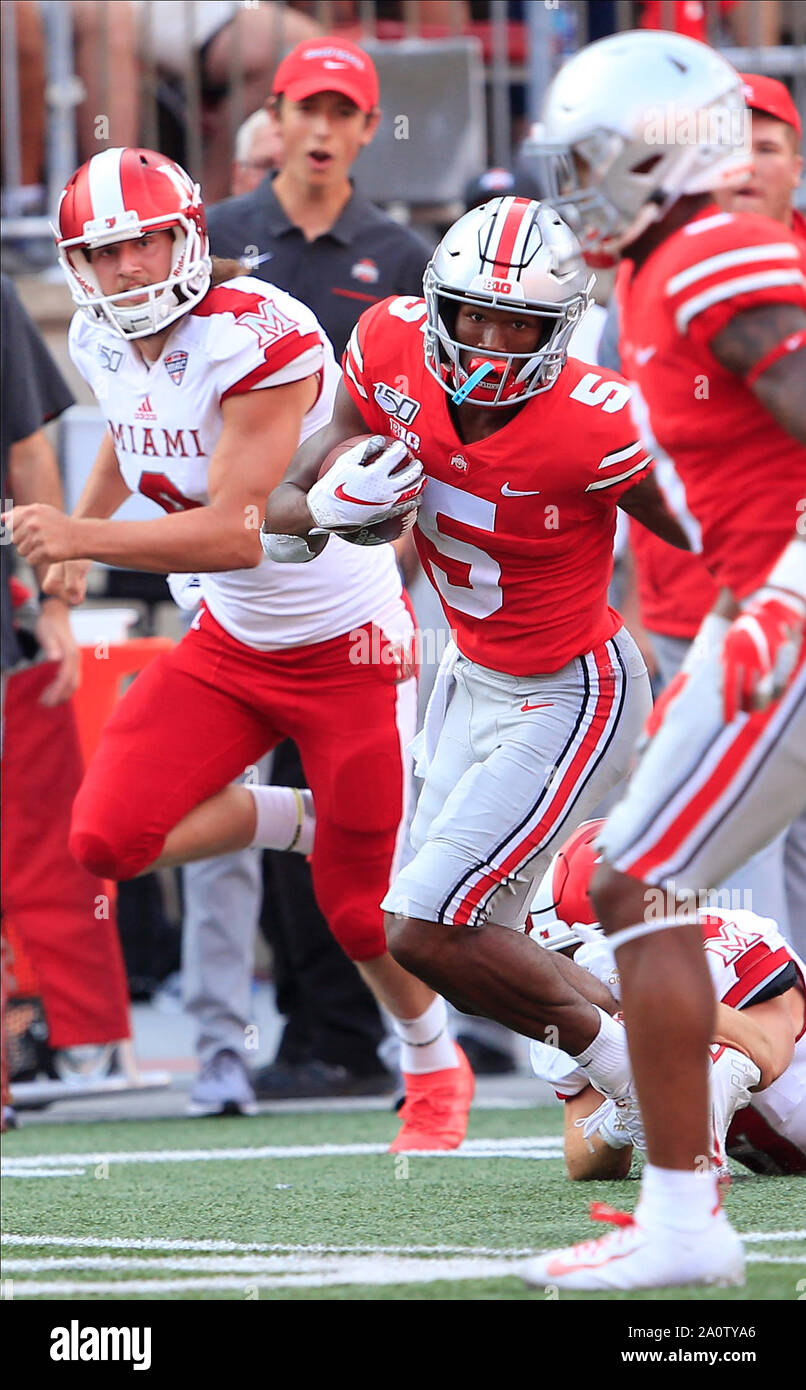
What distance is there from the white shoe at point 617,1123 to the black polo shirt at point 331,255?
2.38 m

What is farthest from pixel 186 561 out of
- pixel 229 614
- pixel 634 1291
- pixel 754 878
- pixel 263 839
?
pixel 634 1291

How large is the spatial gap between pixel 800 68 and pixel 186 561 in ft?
14.8

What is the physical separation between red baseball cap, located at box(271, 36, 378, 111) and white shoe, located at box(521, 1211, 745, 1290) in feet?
12.0

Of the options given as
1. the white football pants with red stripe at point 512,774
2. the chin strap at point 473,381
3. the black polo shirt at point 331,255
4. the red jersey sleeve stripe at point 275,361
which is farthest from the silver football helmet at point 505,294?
the black polo shirt at point 331,255

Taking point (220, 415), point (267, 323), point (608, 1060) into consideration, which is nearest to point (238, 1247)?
point (608, 1060)

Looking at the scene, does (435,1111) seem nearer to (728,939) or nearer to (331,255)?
(728,939)

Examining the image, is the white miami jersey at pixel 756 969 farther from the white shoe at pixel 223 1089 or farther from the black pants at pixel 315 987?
the black pants at pixel 315 987

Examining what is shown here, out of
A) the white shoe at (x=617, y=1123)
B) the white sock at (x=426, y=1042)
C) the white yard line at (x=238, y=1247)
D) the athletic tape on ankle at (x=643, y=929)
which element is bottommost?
the white sock at (x=426, y=1042)

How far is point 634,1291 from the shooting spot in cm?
260

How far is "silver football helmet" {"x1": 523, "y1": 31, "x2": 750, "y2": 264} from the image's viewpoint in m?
2.60

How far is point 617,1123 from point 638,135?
1.84 m

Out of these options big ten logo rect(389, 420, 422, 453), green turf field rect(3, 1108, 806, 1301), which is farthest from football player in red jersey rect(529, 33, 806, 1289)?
big ten logo rect(389, 420, 422, 453)

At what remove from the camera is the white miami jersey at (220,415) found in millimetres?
4348

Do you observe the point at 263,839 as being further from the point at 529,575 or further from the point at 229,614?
the point at 529,575
